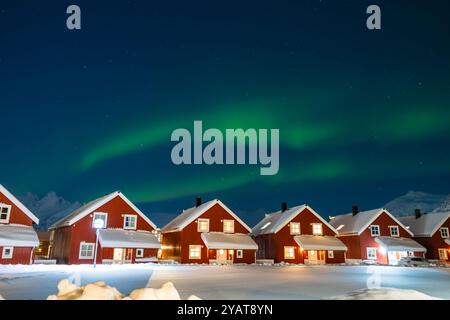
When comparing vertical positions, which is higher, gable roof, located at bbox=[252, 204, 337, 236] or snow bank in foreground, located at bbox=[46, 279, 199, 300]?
gable roof, located at bbox=[252, 204, 337, 236]

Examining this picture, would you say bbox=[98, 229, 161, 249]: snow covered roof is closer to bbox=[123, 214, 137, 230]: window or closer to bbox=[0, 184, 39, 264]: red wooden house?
bbox=[123, 214, 137, 230]: window

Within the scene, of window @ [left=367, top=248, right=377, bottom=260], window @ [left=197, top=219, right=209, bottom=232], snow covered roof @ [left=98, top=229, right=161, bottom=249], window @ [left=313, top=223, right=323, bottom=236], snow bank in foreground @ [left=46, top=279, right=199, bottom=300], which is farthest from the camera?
window @ [left=367, top=248, right=377, bottom=260]

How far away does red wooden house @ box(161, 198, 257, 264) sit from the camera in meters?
42.5

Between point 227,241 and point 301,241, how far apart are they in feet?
31.6

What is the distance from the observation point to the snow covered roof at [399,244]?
48.1 metres

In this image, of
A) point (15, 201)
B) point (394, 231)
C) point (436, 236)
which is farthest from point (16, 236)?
point (436, 236)

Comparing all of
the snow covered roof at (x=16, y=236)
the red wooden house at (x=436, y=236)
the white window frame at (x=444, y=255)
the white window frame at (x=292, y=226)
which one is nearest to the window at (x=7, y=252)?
the snow covered roof at (x=16, y=236)

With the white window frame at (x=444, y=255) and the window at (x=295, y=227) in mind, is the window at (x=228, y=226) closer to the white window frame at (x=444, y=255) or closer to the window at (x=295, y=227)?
the window at (x=295, y=227)

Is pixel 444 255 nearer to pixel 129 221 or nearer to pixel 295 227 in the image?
pixel 295 227

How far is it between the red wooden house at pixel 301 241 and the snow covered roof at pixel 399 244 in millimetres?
5638

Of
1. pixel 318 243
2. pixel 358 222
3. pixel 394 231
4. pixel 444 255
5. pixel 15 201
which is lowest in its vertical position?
pixel 444 255

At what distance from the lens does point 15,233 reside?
33.6 meters

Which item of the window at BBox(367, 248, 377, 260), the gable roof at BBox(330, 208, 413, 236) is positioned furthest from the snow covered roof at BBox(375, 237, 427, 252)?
the gable roof at BBox(330, 208, 413, 236)
